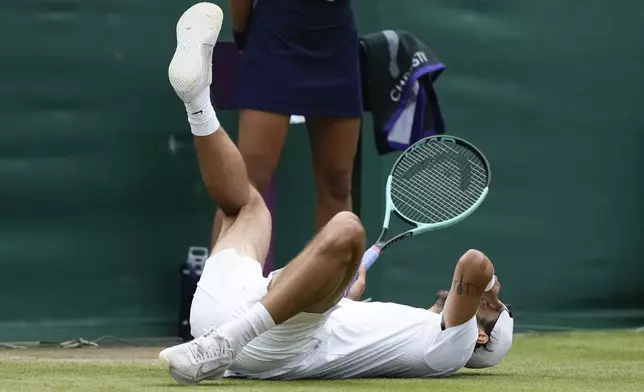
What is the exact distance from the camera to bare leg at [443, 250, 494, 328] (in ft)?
12.8

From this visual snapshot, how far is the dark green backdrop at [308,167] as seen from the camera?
18.9ft

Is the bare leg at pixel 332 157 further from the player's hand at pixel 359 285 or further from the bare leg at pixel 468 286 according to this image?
the bare leg at pixel 468 286

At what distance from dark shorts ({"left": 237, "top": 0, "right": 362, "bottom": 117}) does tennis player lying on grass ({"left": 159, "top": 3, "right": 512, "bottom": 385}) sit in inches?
41.4

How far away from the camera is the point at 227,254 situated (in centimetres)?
395

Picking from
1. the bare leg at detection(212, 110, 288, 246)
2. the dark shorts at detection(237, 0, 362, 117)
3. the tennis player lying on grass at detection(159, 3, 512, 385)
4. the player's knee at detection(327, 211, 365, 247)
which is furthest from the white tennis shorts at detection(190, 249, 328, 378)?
the dark shorts at detection(237, 0, 362, 117)

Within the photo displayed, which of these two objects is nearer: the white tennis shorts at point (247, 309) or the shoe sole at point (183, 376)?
the shoe sole at point (183, 376)

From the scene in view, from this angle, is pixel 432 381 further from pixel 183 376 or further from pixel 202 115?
pixel 202 115

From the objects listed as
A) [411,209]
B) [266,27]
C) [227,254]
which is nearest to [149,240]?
[266,27]

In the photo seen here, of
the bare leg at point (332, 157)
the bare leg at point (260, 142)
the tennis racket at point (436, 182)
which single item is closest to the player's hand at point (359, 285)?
the tennis racket at point (436, 182)

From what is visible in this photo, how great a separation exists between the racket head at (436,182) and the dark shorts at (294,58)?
27.4 inches

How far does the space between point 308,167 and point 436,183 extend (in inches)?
A: 65.5

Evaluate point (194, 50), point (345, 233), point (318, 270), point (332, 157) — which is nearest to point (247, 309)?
point (318, 270)

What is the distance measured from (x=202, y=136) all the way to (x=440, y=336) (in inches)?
35.7

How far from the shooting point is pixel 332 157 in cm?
527
